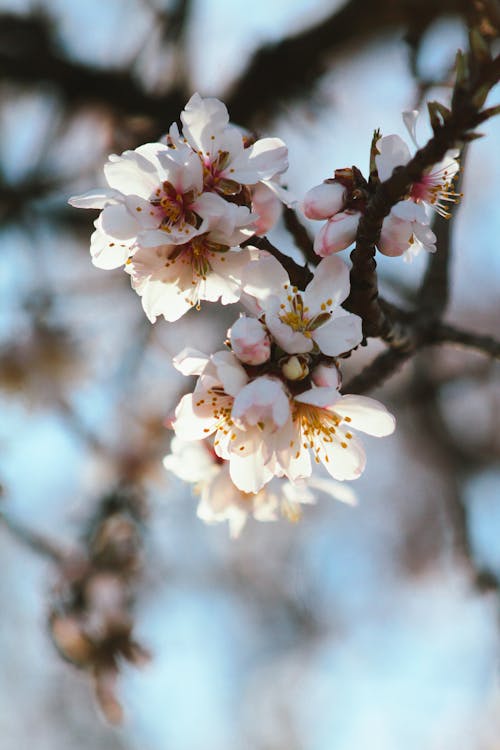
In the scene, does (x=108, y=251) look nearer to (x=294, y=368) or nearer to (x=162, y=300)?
(x=162, y=300)

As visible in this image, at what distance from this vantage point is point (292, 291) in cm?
122

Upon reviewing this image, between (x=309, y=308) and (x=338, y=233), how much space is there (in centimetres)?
13

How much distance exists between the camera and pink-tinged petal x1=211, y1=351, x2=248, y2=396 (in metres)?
1.10

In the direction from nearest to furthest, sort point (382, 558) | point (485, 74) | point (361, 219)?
1. point (485, 74)
2. point (361, 219)
3. point (382, 558)

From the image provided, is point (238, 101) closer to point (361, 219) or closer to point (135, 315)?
point (135, 315)

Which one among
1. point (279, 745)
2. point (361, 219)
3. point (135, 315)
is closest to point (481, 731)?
point (279, 745)

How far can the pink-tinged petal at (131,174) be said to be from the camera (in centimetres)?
117

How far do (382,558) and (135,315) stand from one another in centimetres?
422

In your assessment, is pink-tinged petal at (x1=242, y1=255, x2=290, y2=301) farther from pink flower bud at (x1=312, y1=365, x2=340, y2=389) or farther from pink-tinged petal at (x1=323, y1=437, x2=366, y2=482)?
pink-tinged petal at (x1=323, y1=437, x2=366, y2=482)

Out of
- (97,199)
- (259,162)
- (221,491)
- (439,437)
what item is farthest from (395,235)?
(439,437)

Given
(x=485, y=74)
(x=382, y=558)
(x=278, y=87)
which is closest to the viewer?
(x=485, y=74)

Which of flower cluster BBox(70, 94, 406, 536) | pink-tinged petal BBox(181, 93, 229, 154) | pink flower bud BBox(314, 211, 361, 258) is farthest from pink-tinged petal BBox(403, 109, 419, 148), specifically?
pink-tinged petal BBox(181, 93, 229, 154)

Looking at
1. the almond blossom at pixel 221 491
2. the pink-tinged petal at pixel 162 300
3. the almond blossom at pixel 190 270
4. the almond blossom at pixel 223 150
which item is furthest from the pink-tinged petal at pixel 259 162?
the almond blossom at pixel 221 491

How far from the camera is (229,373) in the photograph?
1100 millimetres
